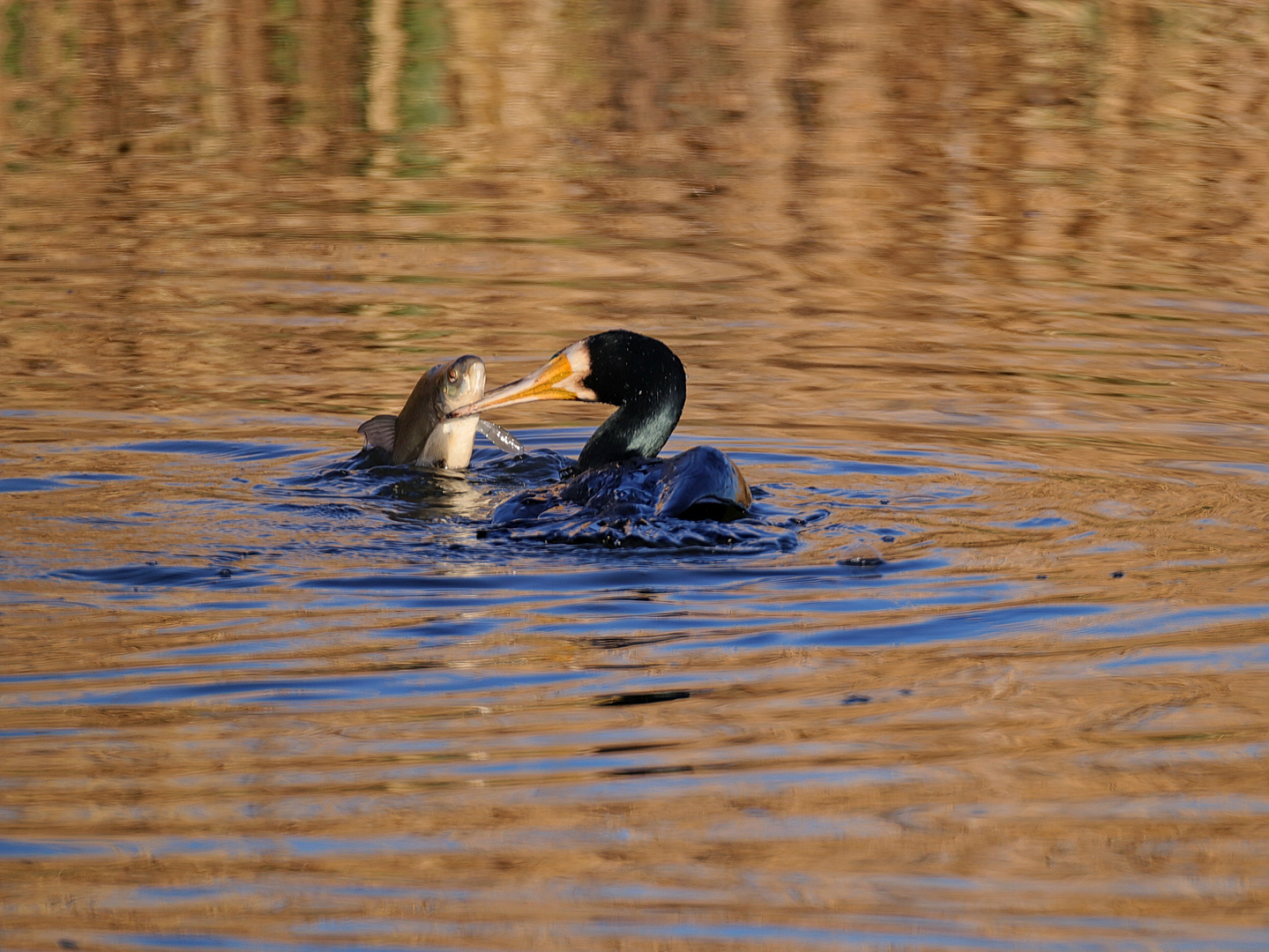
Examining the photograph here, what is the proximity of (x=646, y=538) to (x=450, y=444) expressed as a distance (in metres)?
2.07

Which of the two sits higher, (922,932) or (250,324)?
(922,932)

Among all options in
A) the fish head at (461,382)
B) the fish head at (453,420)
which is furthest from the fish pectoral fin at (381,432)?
the fish head at (461,382)

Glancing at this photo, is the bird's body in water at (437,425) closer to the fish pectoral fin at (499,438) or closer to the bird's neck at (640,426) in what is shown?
the fish pectoral fin at (499,438)

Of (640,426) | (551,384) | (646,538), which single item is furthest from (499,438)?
(646,538)

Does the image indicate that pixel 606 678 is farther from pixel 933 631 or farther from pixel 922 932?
pixel 922 932

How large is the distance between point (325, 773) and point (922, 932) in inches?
68.7

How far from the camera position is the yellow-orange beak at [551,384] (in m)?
8.90

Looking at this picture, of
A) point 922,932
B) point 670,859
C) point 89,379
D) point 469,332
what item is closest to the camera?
Result: point 922,932

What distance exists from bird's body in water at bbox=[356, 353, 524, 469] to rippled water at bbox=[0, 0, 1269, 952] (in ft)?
0.54

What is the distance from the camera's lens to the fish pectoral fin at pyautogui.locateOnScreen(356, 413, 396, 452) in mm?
9016

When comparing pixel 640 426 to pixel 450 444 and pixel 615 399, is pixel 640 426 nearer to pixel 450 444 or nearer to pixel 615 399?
pixel 615 399

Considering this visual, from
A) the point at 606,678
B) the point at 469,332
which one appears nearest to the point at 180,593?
the point at 606,678

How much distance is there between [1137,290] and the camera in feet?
42.2

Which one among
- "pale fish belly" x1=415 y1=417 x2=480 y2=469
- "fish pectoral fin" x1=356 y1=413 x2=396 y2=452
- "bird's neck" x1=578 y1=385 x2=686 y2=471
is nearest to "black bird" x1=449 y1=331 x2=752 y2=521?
"bird's neck" x1=578 y1=385 x2=686 y2=471
